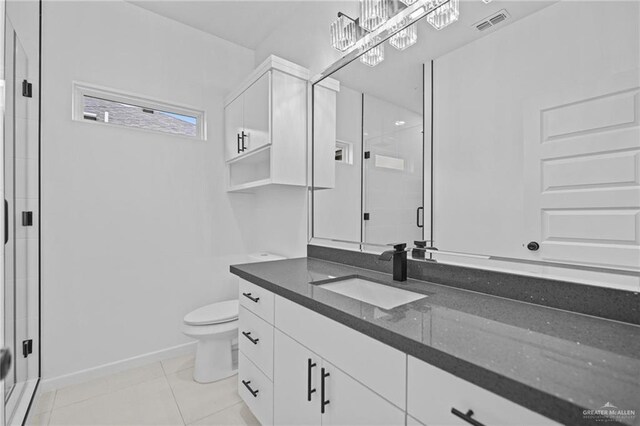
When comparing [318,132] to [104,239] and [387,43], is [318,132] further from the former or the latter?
[104,239]

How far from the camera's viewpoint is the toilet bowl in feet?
6.98

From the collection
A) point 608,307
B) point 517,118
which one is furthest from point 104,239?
point 608,307

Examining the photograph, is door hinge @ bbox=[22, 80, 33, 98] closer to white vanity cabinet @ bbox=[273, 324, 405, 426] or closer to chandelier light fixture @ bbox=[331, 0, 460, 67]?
chandelier light fixture @ bbox=[331, 0, 460, 67]

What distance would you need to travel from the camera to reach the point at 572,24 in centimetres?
98

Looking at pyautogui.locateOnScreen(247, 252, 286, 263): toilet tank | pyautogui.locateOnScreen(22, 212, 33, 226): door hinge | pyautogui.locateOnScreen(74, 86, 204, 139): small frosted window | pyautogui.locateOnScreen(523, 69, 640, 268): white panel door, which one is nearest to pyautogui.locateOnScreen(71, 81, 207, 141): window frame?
pyautogui.locateOnScreen(74, 86, 204, 139): small frosted window

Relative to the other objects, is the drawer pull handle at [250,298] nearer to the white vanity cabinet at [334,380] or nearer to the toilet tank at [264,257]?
the white vanity cabinet at [334,380]

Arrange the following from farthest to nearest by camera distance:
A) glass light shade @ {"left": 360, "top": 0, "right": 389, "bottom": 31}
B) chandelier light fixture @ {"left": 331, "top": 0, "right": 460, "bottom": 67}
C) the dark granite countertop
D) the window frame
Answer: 1. the window frame
2. glass light shade @ {"left": 360, "top": 0, "right": 389, "bottom": 31}
3. chandelier light fixture @ {"left": 331, "top": 0, "right": 460, "bottom": 67}
4. the dark granite countertop

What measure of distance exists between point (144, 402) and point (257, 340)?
3.39 ft

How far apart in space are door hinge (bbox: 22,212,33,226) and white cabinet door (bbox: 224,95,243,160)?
1397 millimetres

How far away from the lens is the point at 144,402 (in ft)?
6.37

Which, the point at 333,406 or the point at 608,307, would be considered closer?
the point at 608,307

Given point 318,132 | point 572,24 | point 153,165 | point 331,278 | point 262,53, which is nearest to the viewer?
point 572,24

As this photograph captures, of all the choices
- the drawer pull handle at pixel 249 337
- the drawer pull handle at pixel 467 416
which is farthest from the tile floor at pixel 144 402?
the drawer pull handle at pixel 467 416

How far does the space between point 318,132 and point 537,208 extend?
1.43 meters
